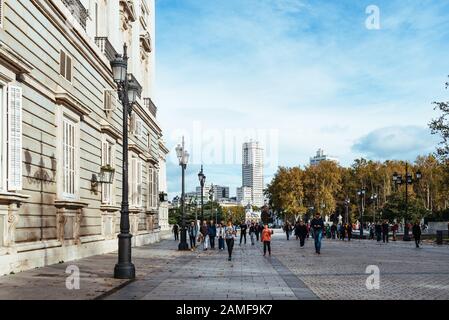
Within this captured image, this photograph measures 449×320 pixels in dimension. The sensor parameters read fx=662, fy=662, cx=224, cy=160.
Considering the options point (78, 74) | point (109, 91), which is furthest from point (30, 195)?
point (109, 91)

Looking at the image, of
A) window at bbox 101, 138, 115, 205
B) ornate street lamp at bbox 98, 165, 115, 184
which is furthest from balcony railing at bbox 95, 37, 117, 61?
ornate street lamp at bbox 98, 165, 115, 184

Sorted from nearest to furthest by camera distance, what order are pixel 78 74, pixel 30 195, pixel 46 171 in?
pixel 30 195, pixel 46 171, pixel 78 74

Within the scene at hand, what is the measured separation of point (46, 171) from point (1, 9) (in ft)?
16.7

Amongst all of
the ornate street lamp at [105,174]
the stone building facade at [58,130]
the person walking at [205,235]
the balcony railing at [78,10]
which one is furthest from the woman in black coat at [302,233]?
the balcony railing at [78,10]

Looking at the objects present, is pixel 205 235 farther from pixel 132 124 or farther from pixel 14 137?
pixel 14 137

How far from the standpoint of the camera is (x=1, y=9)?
47.9 ft

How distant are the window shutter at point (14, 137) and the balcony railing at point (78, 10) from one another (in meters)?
6.57

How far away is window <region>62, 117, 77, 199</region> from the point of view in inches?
792

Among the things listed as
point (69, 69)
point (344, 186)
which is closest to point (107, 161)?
point (69, 69)

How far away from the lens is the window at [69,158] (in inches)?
792

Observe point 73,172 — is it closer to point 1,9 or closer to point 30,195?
point 30,195

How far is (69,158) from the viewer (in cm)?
2083

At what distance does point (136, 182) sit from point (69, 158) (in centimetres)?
1392

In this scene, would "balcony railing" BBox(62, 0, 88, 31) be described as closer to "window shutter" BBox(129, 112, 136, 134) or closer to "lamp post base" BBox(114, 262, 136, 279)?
"lamp post base" BBox(114, 262, 136, 279)
